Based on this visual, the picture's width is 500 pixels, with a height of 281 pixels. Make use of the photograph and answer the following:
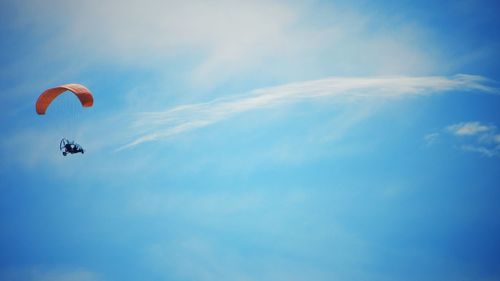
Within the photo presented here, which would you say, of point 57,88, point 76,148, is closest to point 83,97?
point 57,88

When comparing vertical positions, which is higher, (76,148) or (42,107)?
(42,107)

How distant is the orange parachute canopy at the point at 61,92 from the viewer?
1400 inches

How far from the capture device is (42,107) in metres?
38.1

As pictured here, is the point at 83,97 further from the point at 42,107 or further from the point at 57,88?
the point at 42,107

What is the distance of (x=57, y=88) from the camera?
35.9 meters

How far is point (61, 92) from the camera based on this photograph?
37281 millimetres

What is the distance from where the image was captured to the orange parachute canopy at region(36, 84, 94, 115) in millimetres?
35562

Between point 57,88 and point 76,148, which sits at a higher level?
point 57,88

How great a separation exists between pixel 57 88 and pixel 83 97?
7.92ft

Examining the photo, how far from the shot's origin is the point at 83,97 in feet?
118

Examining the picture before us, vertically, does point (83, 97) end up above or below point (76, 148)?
above

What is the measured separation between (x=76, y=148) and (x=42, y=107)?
5499 millimetres

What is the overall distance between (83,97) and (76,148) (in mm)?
4693
